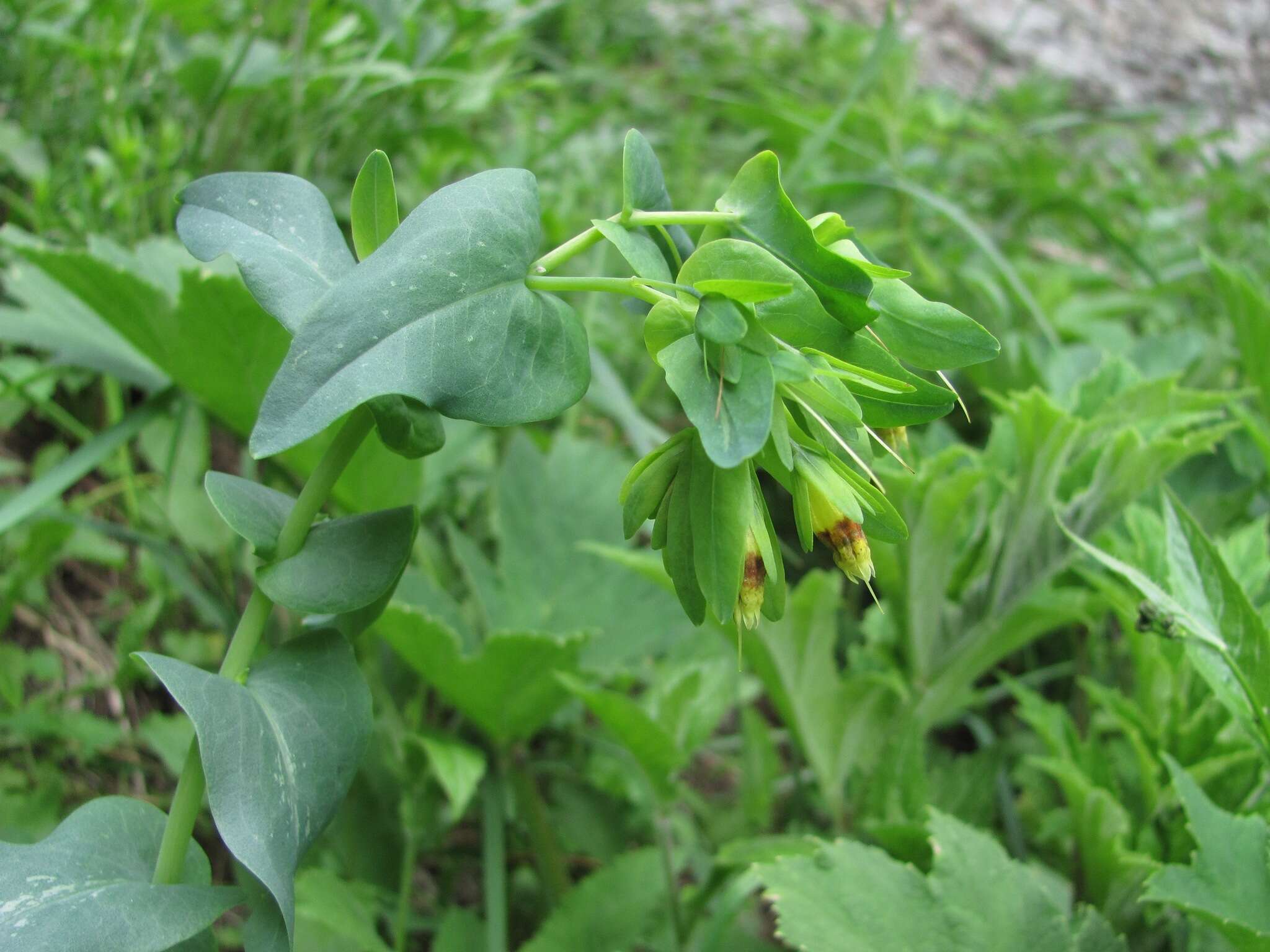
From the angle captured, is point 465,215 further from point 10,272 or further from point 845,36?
point 845,36

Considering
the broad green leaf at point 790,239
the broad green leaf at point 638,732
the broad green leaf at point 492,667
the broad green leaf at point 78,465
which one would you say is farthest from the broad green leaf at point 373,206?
the broad green leaf at point 78,465

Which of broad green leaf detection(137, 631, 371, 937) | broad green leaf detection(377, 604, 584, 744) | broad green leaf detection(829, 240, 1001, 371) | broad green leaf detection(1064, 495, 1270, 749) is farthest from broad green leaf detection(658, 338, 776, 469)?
broad green leaf detection(377, 604, 584, 744)

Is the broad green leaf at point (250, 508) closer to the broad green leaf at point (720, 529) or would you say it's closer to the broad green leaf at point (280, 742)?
the broad green leaf at point (280, 742)

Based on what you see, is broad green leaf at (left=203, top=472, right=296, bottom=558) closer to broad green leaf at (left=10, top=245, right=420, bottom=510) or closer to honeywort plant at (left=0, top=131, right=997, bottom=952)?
honeywort plant at (left=0, top=131, right=997, bottom=952)

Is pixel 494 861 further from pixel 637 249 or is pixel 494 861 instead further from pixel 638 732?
pixel 637 249

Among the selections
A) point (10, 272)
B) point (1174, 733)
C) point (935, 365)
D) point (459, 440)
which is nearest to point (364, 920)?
point (459, 440)
